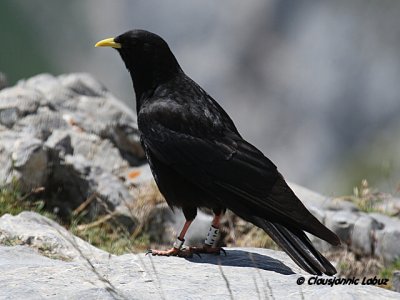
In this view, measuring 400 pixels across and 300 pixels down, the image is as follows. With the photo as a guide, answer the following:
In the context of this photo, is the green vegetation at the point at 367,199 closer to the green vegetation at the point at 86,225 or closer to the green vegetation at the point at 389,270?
the green vegetation at the point at 389,270

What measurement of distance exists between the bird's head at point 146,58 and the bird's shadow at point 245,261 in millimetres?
1548

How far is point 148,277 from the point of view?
546 cm

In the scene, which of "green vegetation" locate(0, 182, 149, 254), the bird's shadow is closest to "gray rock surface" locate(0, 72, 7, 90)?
"green vegetation" locate(0, 182, 149, 254)

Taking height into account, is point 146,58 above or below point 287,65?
below

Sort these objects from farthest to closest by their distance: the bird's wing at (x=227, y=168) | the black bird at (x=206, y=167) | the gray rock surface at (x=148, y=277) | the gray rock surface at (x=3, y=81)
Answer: the gray rock surface at (x=3, y=81) → the bird's wing at (x=227, y=168) → the black bird at (x=206, y=167) → the gray rock surface at (x=148, y=277)

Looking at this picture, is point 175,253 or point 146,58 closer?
point 175,253

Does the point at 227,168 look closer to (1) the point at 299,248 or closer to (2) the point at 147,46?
(1) the point at 299,248

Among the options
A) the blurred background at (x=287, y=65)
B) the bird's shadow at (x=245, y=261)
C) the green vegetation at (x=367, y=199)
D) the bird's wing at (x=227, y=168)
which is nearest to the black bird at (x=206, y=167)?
the bird's wing at (x=227, y=168)

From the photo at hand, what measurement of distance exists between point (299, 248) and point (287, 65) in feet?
87.7

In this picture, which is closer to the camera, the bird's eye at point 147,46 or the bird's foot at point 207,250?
the bird's foot at point 207,250

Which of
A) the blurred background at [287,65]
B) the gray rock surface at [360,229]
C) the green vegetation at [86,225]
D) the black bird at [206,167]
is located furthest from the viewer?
the blurred background at [287,65]

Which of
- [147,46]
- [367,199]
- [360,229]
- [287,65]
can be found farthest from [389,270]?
[287,65]

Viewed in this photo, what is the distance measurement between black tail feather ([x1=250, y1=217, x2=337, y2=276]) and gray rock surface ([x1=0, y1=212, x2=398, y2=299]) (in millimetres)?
103

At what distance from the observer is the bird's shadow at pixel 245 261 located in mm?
Result: 6000
